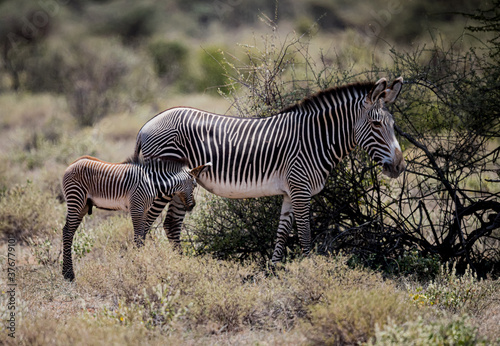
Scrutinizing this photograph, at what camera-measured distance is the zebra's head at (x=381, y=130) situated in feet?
19.9

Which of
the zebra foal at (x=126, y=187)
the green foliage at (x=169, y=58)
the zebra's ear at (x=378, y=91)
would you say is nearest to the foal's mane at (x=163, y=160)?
the zebra foal at (x=126, y=187)

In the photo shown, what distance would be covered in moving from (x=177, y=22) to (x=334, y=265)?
44.3 metres

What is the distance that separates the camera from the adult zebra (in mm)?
6402

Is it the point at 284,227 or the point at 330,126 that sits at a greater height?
the point at 330,126

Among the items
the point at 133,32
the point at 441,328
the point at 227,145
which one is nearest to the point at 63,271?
the point at 227,145

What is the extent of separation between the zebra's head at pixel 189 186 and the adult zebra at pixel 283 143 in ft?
0.38

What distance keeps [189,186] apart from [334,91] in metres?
2.21

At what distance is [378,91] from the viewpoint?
6.10 metres

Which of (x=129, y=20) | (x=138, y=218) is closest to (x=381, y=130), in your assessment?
(x=138, y=218)

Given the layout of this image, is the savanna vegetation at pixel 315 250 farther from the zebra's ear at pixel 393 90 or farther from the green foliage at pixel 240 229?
the zebra's ear at pixel 393 90

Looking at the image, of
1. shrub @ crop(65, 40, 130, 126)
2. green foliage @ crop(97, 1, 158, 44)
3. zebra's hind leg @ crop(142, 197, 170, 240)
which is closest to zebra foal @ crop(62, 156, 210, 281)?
zebra's hind leg @ crop(142, 197, 170, 240)

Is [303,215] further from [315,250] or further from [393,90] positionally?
[393,90]

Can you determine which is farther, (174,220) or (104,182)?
(174,220)

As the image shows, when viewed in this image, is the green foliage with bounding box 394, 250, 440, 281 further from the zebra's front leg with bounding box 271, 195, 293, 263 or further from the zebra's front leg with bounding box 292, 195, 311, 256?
the zebra's front leg with bounding box 271, 195, 293, 263
